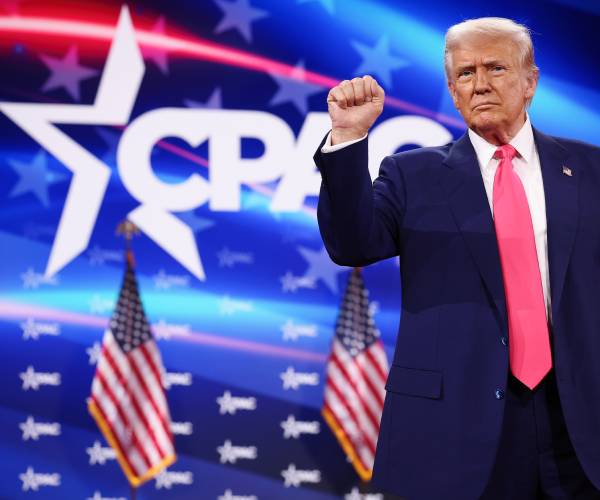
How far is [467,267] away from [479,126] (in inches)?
12.7

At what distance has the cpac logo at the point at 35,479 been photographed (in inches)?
169

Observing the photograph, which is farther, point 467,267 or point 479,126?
point 479,126

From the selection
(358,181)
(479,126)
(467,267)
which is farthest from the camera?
(479,126)

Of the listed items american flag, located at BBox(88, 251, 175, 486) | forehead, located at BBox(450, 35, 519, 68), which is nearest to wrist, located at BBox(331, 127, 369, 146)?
forehead, located at BBox(450, 35, 519, 68)

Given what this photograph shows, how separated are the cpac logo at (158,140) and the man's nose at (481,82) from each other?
2.47 m

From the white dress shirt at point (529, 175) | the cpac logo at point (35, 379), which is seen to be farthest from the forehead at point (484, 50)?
the cpac logo at point (35, 379)

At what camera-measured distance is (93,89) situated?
4340mm

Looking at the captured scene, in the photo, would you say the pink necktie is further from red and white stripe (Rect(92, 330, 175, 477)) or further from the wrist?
red and white stripe (Rect(92, 330, 175, 477))

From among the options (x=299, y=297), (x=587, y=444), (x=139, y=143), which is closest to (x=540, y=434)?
(x=587, y=444)

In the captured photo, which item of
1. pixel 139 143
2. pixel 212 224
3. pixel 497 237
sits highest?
pixel 139 143

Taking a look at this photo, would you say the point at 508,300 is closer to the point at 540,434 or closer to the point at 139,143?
the point at 540,434

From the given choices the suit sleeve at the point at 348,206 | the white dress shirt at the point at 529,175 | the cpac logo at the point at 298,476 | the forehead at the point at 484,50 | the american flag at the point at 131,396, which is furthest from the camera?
the cpac logo at the point at 298,476

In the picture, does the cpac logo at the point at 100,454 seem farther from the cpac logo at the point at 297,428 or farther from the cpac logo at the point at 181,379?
the cpac logo at the point at 297,428

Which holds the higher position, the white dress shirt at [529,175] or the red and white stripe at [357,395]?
the red and white stripe at [357,395]
